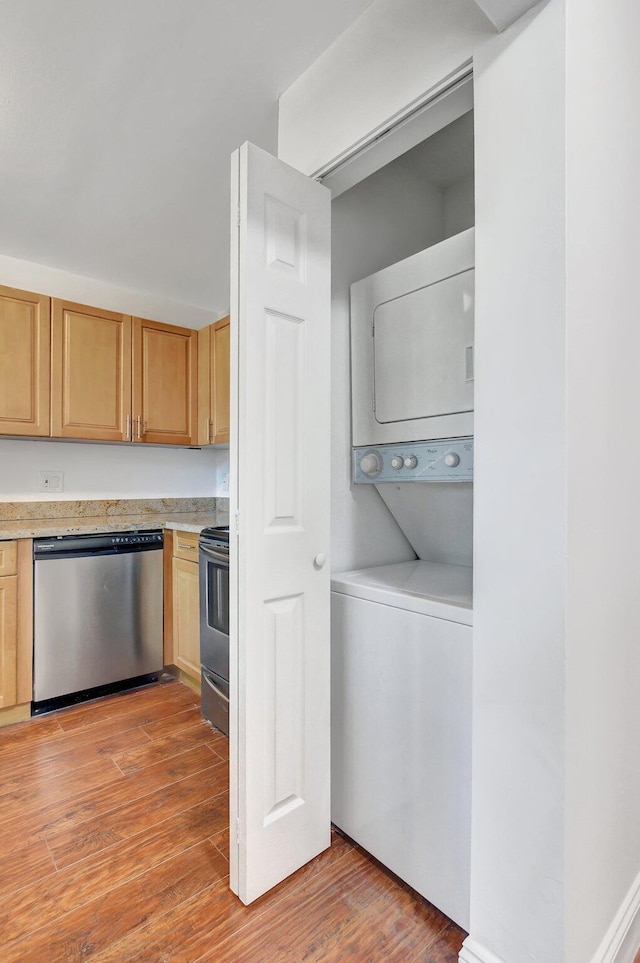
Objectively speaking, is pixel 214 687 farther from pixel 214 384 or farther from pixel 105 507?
pixel 214 384

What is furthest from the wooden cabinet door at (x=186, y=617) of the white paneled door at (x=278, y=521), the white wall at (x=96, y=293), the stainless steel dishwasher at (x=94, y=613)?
the white wall at (x=96, y=293)

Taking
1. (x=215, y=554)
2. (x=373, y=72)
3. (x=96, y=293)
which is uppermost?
(x=96, y=293)

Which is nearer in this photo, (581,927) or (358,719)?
(581,927)

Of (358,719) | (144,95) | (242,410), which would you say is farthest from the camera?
(144,95)

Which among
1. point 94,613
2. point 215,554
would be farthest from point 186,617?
point 215,554

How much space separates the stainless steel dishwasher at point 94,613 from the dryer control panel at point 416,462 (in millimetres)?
1734

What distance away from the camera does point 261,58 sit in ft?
5.05

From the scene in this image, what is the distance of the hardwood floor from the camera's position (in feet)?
4.07

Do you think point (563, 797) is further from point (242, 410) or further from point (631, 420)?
point (242, 410)

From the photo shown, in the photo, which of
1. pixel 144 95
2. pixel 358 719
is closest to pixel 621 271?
pixel 358 719

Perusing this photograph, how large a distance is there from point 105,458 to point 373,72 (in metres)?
2.70

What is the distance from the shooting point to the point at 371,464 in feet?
5.43

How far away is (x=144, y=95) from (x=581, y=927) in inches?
102

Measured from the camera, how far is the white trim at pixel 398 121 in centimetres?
115
